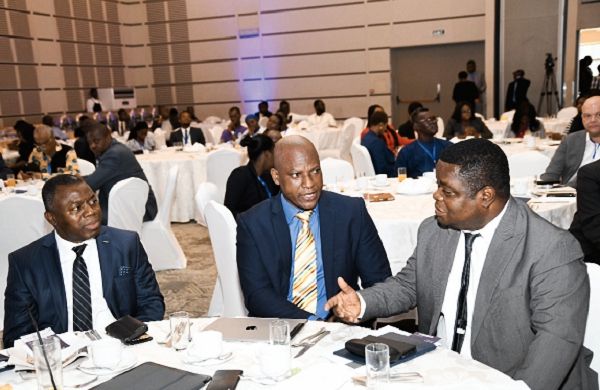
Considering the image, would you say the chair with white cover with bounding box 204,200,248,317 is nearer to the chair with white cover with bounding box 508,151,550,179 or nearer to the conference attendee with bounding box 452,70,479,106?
the chair with white cover with bounding box 508,151,550,179

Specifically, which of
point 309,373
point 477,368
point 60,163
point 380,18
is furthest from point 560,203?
point 380,18

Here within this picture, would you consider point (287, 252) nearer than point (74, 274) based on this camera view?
No

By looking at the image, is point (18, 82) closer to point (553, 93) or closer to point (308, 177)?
point (553, 93)

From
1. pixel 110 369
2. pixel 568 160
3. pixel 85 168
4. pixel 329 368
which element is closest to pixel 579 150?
pixel 568 160

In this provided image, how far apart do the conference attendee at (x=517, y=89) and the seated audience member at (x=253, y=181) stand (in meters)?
8.78

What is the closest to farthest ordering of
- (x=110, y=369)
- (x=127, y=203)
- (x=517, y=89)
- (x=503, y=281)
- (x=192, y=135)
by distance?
(x=110, y=369)
(x=503, y=281)
(x=127, y=203)
(x=192, y=135)
(x=517, y=89)

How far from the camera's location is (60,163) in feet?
21.4

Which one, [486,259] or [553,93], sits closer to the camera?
[486,259]

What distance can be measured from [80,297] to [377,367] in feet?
4.86

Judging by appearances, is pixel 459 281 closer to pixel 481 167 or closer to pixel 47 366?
pixel 481 167

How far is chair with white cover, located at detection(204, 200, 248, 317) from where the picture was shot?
3.35m

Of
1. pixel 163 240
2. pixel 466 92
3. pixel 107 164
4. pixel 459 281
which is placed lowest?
pixel 163 240

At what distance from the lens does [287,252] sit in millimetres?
2670

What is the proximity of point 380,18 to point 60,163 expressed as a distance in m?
9.03
